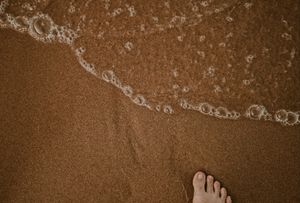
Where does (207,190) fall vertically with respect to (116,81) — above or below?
below

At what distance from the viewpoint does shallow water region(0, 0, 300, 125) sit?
2406 mm

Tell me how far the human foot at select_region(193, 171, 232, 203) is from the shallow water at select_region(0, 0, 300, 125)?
394 mm

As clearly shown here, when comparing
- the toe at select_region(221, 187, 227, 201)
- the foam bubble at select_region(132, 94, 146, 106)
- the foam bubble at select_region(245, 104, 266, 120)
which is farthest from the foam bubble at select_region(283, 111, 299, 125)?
the foam bubble at select_region(132, 94, 146, 106)

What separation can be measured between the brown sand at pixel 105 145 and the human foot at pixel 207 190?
7 cm

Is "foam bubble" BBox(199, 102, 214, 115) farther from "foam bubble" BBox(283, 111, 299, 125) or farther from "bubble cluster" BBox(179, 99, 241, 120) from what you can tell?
"foam bubble" BBox(283, 111, 299, 125)

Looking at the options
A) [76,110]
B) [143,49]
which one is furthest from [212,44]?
[76,110]

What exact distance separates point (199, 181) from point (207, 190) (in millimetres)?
99

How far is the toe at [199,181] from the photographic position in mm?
Answer: 2412

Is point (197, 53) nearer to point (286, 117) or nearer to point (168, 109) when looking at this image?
point (168, 109)

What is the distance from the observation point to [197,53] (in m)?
2.43

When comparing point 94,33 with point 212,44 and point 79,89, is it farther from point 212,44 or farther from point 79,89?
point 212,44

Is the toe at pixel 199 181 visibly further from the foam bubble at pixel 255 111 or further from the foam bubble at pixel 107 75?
the foam bubble at pixel 107 75

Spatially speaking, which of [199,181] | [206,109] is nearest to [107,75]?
[206,109]

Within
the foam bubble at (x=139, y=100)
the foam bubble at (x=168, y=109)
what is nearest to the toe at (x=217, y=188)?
the foam bubble at (x=168, y=109)
